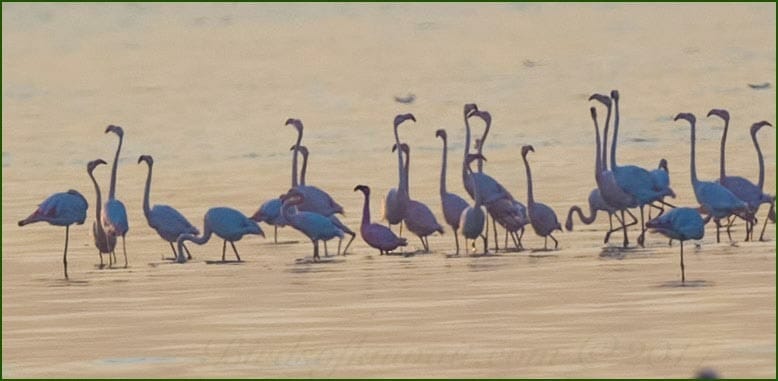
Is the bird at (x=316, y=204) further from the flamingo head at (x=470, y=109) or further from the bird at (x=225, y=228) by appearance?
the flamingo head at (x=470, y=109)

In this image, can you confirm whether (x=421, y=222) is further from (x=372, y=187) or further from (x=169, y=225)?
(x=372, y=187)

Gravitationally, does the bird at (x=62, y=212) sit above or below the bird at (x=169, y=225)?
above

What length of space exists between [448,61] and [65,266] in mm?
31918

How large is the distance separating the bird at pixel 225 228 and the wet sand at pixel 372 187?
231mm

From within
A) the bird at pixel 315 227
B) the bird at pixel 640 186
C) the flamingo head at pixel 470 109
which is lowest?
the bird at pixel 315 227

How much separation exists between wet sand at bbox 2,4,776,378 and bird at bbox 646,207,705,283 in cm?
23

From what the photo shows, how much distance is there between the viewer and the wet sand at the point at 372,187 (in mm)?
12211

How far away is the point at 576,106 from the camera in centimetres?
3553

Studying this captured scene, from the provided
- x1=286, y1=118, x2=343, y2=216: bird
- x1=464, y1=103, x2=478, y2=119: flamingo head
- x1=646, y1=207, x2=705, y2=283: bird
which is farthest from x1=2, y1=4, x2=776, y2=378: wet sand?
x1=464, y1=103, x2=478, y2=119: flamingo head

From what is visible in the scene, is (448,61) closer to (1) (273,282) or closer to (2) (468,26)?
(2) (468,26)

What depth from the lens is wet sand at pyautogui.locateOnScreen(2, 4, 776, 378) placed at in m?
12.2

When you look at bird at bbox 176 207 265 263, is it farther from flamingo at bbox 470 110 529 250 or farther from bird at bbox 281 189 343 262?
flamingo at bbox 470 110 529 250

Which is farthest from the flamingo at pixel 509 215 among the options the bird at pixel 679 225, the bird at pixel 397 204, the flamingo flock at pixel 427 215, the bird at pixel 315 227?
the bird at pixel 679 225

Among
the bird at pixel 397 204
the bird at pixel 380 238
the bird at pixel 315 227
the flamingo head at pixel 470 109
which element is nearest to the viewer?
the bird at pixel 315 227
